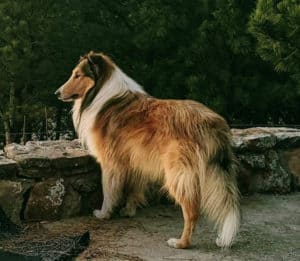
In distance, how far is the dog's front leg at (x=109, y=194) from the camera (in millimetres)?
4555

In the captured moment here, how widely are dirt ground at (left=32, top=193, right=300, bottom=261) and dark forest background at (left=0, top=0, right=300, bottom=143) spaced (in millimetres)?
3428

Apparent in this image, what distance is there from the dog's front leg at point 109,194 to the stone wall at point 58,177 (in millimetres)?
156

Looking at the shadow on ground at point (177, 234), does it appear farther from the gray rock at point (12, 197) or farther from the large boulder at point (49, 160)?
the large boulder at point (49, 160)

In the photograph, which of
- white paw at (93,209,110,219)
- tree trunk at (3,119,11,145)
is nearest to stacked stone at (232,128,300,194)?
white paw at (93,209,110,219)

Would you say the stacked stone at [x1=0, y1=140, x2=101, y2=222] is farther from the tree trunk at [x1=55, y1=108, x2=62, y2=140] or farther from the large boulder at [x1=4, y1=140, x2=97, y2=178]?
the tree trunk at [x1=55, y1=108, x2=62, y2=140]

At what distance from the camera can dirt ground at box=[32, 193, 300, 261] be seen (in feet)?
12.5

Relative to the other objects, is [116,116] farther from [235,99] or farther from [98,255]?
[235,99]

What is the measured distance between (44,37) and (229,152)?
8.25 metres

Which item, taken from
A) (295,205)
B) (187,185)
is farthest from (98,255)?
(295,205)

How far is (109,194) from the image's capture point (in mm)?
4609

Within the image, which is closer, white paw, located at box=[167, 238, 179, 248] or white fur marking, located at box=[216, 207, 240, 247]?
white fur marking, located at box=[216, 207, 240, 247]

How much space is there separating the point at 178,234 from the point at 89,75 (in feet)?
4.78

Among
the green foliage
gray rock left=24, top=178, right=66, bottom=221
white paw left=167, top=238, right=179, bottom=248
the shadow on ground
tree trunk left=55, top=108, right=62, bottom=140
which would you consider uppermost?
the green foliage

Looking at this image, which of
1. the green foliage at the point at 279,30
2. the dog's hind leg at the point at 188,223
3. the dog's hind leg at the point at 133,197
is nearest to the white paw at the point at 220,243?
the dog's hind leg at the point at 188,223
